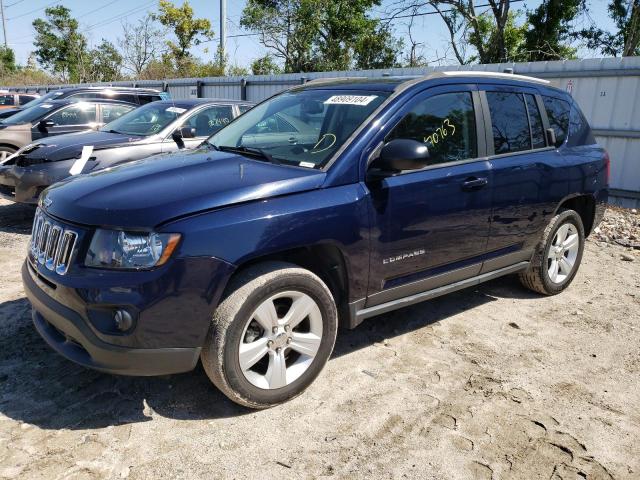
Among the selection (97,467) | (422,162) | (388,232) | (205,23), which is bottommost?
(97,467)

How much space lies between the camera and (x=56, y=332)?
2.84 meters

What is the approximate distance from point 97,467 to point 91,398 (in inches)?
24.4

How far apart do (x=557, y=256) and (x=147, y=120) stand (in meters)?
5.29

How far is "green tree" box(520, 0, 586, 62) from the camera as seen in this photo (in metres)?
20.1

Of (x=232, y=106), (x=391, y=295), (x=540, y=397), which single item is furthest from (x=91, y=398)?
(x=232, y=106)

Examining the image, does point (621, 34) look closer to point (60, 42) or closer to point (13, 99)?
point (13, 99)

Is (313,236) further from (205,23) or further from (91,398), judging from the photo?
(205,23)

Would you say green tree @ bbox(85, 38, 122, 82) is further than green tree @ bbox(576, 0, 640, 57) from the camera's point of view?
Yes

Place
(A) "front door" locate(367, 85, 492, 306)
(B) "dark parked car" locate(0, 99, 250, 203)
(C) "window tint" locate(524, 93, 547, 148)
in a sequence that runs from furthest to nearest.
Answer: (B) "dark parked car" locate(0, 99, 250, 203) → (C) "window tint" locate(524, 93, 547, 148) → (A) "front door" locate(367, 85, 492, 306)

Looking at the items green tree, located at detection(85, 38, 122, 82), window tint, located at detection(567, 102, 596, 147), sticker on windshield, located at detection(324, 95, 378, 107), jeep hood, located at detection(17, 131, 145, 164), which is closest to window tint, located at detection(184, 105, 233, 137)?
jeep hood, located at detection(17, 131, 145, 164)

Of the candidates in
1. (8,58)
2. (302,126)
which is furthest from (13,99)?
(8,58)

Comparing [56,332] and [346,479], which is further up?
[56,332]

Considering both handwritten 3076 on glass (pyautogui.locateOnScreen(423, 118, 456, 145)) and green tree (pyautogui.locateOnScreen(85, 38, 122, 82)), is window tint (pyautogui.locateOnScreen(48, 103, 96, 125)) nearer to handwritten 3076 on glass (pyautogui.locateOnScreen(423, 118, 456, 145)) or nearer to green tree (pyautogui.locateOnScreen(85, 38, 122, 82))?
handwritten 3076 on glass (pyautogui.locateOnScreen(423, 118, 456, 145))

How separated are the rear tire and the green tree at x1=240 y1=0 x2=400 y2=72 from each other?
76.3 feet
